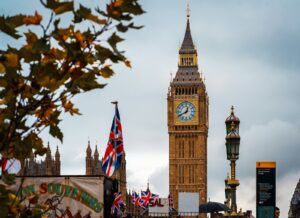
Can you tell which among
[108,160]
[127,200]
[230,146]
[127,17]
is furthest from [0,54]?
[127,200]

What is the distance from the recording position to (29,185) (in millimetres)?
12938

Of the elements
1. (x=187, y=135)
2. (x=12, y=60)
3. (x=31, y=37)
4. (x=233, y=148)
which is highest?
(x=187, y=135)

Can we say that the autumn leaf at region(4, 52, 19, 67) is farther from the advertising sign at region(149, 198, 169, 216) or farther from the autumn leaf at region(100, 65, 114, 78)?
the advertising sign at region(149, 198, 169, 216)

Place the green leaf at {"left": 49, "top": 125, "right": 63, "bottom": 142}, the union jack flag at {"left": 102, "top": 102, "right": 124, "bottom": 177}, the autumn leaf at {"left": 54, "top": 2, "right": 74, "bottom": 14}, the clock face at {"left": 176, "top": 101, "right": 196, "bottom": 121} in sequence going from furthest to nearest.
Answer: the clock face at {"left": 176, "top": 101, "right": 196, "bottom": 121}, the union jack flag at {"left": 102, "top": 102, "right": 124, "bottom": 177}, the green leaf at {"left": 49, "top": 125, "right": 63, "bottom": 142}, the autumn leaf at {"left": 54, "top": 2, "right": 74, "bottom": 14}

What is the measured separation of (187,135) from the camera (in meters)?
137

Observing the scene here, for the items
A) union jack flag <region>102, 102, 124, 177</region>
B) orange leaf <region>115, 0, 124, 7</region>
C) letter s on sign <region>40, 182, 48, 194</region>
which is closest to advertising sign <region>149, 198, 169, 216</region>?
union jack flag <region>102, 102, 124, 177</region>

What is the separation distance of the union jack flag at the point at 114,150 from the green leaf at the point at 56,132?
17.1 m

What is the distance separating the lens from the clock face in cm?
13449

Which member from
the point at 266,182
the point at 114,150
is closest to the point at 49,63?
the point at 266,182

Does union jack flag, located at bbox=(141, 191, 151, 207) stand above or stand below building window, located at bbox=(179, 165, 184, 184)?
below

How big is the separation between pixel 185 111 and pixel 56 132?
13067 cm

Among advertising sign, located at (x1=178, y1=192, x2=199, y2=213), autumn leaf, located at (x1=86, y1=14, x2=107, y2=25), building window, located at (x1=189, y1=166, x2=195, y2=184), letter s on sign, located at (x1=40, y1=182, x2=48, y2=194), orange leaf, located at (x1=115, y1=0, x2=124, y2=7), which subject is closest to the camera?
autumn leaf, located at (x1=86, y1=14, x2=107, y2=25)

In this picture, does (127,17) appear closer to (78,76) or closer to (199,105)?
(78,76)

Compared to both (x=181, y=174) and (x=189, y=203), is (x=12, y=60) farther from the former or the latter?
(x=181, y=174)
